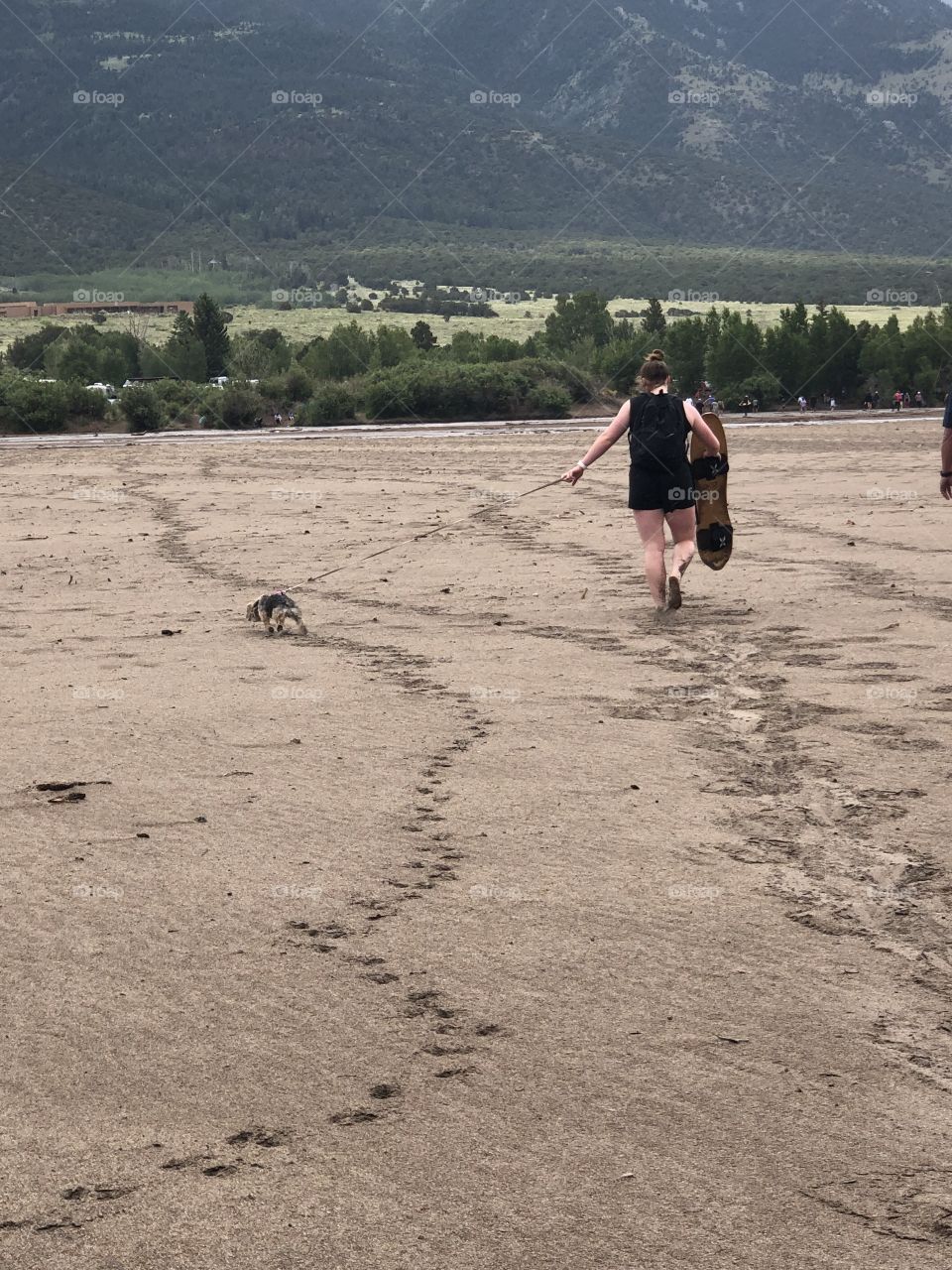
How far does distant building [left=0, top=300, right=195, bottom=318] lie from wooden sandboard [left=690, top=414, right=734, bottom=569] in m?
103

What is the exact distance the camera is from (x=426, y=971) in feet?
15.2

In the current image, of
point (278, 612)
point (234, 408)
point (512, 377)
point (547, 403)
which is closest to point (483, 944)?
point (278, 612)

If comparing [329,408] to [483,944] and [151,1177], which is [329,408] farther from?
[151,1177]

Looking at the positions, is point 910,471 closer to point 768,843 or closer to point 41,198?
point 768,843

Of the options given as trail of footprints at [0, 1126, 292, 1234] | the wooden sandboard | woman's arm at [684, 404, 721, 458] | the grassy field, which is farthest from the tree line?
trail of footprints at [0, 1126, 292, 1234]

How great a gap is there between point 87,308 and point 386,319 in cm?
2360

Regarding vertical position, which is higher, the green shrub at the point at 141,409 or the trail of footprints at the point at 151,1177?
the green shrub at the point at 141,409

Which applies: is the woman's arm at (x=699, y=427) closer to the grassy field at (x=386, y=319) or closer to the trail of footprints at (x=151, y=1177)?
the trail of footprints at (x=151, y=1177)

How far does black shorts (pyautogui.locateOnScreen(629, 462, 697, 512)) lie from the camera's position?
35.6 feet

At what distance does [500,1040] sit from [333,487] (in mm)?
19335

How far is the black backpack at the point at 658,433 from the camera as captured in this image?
35.4ft

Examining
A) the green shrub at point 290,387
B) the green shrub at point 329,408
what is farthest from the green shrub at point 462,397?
the green shrub at point 290,387

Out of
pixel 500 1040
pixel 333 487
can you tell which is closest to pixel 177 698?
pixel 500 1040

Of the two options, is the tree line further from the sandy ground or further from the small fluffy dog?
the sandy ground
